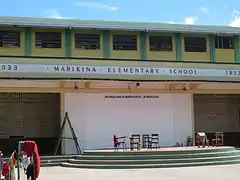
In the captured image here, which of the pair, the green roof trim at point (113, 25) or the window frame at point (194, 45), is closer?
the green roof trim at point (113, 25)

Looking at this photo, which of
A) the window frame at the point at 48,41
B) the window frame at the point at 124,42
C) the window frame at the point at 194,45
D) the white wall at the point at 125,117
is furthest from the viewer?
the window frame at the point at 194,45

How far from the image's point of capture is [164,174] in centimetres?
1345

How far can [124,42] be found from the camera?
874 inches

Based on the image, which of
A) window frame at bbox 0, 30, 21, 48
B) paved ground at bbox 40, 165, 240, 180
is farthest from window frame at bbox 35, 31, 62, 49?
paved ground at bbox 40, 165, 240, 180

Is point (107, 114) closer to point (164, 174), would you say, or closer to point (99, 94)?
point (99, 94)

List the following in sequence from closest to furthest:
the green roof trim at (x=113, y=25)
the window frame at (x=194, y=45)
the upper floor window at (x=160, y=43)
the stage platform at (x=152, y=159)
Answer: the stage platform at (x=152, y=159) < the green roof trim at (x=113, y=25) < the upper floor window at (x=160, y=43) < the window frame at (x=194, y=45)

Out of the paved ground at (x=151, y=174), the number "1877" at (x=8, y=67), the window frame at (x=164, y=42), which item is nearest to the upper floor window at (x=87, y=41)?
the window frame at (x=164, y=42)

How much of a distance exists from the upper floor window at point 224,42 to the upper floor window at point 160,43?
2.78 metres

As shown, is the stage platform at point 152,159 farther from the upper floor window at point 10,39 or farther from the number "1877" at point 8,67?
the upper floor window at point 10,39

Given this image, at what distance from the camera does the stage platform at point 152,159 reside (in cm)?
1547

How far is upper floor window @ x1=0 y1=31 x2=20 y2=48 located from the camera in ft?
68.9

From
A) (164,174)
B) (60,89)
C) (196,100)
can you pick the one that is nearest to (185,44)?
(196,100)

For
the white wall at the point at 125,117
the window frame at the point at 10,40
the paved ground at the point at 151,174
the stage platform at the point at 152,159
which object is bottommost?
the paved ground at the point at 151,174

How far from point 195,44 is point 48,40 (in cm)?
783
